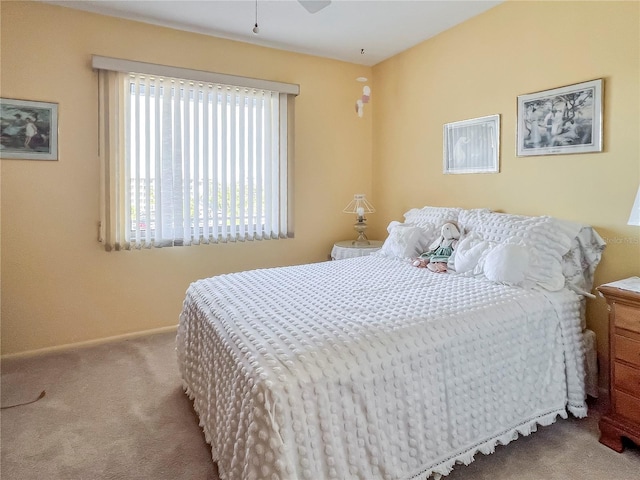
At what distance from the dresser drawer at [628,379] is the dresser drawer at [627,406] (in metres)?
0.03

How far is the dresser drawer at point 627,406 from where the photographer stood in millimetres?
1708

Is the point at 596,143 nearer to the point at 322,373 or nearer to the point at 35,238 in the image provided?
the point at 322,373

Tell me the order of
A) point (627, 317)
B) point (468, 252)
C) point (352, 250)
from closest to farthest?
point (627, 317) → point (468, 252) → point (352, 250)

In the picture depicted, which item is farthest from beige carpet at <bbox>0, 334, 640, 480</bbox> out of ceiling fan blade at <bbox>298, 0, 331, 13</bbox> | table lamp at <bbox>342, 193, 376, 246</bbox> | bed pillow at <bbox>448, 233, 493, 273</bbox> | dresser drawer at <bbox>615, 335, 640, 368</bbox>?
ceiling fan blade at <bbox>298, 0, 331, 13</bbox>

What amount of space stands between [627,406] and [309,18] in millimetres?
3121

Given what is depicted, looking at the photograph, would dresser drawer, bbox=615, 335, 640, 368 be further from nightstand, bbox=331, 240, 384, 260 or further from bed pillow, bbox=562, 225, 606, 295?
nightstand, bbox=331, 240, 384, 260

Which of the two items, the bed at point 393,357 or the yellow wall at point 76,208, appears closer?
the bed at point 393,357

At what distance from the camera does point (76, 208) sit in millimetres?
2924

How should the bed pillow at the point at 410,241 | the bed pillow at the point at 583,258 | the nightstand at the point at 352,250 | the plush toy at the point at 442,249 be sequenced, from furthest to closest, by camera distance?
1. the nightstand at the point at 352,250
2. the bed pillow at the point at 410,241
3. the plush toy at the point at 442,249
4. the bed pillow at the point at 583,258

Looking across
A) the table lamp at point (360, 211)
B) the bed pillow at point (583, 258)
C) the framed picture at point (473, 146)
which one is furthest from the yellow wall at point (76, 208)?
the bed pillow at point (583, 258)

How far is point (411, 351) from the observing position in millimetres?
1479

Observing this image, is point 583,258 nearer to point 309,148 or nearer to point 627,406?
point 627,406

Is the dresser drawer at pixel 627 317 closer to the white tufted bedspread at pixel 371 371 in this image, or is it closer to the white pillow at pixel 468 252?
the white tufted bedspread at pixel 371 371

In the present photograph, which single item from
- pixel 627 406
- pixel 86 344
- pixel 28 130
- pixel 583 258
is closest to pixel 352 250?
pixel 583 258
